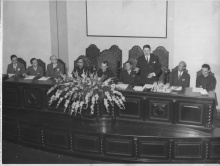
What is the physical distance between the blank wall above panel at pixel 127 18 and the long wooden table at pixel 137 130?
9.52 ft

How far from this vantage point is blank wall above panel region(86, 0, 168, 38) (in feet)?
27.5

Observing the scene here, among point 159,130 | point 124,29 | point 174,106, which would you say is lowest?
point 159,130

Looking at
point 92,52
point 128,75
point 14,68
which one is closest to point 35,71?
point 14,68

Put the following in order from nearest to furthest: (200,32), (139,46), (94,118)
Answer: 1. (94,118)
2. (200,32)
3. (139,46)

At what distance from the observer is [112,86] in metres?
5.64

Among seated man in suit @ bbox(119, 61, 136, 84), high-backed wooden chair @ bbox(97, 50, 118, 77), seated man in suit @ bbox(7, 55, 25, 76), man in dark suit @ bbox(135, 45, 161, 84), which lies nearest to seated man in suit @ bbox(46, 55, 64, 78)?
seated man in suit @ bbox(7, 55, 25, 76)

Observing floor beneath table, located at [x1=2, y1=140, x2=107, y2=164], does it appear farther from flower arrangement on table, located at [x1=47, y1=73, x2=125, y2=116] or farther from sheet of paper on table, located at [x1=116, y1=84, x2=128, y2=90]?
sheet of paper on table, located at [x1=116, y1=84, x2=128, y2=90]

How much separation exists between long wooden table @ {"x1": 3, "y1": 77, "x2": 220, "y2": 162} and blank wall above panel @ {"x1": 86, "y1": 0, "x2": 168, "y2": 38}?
9.52 ft

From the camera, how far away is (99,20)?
896 centimetres

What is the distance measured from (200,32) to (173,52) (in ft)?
2.60

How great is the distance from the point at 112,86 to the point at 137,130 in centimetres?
82

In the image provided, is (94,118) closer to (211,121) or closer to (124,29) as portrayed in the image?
(211,121)

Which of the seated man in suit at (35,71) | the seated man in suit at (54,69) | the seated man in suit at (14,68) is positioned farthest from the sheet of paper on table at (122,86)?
the seated man in suit at (14,68)

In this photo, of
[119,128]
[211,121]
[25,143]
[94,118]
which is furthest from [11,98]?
[211,121]
